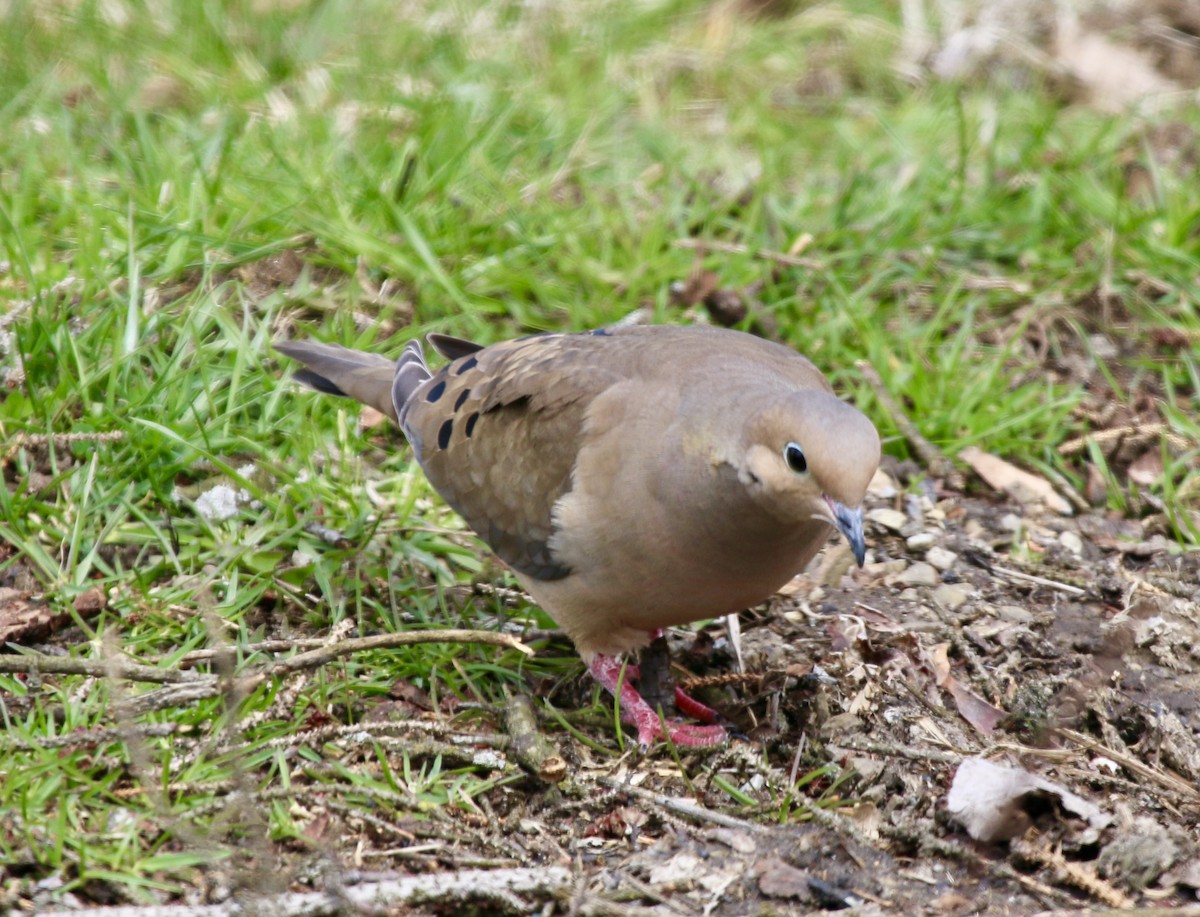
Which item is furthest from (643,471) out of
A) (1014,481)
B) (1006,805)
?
(1014,481)

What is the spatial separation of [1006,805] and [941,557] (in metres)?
1.38

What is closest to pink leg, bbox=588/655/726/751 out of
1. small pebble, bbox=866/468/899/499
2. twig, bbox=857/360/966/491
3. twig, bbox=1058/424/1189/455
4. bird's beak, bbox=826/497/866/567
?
bird's beak, bbox=826/497/866/567

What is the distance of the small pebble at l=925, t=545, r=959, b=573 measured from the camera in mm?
4469

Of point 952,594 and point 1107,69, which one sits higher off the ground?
point 1107,69

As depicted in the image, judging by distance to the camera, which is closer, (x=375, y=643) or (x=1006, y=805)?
(x=1006, y=805)

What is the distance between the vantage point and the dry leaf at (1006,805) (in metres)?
3.21

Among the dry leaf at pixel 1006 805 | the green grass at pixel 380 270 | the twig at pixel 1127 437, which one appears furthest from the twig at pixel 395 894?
the twig at pixel 1127 437

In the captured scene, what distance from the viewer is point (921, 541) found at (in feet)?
15.0

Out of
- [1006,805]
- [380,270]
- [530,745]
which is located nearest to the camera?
[1006,805]

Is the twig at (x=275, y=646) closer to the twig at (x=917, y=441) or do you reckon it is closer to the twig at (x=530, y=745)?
the twig at (x=530, y=745)

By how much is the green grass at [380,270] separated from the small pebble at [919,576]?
739mm

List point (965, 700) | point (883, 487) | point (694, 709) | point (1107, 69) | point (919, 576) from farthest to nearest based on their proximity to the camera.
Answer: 1. point (1107, 69)
2. point (883, 487)
3. point (919, 576)
4. point (694, 709)
5. point (965, 700)

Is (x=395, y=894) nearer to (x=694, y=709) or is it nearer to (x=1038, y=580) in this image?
(x=694, y=709)

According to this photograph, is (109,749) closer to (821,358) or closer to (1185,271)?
(821,358)
